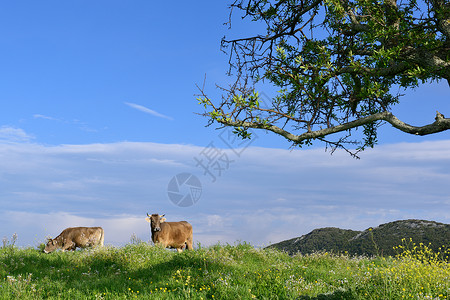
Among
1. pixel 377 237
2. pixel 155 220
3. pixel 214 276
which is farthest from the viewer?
pixel 377 237

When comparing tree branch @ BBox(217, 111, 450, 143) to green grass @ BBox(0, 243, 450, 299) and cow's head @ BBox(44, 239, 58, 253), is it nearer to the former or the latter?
green grass @ BBox(0, 243, 450, 299)

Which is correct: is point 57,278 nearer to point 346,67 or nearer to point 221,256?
point 221,256

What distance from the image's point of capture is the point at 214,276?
1080 cm

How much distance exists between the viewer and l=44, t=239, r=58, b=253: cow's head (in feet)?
65.3

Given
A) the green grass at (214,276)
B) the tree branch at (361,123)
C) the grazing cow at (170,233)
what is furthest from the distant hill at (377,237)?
the tree branch at (361,123)

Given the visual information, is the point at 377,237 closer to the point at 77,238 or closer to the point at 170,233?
the point at 170,233

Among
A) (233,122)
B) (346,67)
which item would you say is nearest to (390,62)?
(346,67)

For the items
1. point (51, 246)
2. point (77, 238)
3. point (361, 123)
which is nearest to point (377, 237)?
point (361, 123)

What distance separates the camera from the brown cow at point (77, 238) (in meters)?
20.8

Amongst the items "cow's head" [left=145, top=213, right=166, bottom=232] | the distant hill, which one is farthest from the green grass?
the distant hill

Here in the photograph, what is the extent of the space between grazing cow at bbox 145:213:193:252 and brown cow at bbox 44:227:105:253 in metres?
4.03

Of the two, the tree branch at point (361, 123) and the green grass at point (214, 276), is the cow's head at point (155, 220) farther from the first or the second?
the tree branch at point (361, 123)

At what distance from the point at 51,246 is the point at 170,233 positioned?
6.40 m

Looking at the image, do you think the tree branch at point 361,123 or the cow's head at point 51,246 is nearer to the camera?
the tree branch at point 361,123
